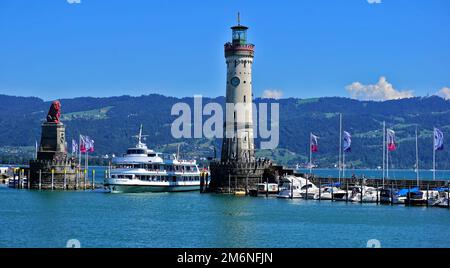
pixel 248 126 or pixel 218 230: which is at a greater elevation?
pixel 248 126

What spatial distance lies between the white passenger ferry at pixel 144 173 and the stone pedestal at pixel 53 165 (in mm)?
7454

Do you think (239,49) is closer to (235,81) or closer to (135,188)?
(235,81)

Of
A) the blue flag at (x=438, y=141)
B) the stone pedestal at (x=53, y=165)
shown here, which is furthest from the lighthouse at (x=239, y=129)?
the blue flag at (x=438, y=141)

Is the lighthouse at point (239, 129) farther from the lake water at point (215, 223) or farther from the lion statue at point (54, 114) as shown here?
the lion statue at point (54, 114)

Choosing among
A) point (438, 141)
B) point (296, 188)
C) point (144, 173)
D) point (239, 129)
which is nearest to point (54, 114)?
point (144, 173)

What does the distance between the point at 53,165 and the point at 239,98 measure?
3270 centimetres

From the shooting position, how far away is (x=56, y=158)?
132m

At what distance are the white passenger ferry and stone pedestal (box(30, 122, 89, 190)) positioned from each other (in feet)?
24.5

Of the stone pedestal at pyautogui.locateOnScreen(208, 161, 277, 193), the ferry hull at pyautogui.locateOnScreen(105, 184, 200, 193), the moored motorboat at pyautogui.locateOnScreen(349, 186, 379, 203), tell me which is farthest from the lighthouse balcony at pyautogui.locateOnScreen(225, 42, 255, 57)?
the moored motorboat at pyautogui.locateOnScreen(349, 186, 379, 203)

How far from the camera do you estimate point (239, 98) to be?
385 feet

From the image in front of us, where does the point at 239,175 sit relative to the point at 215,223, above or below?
above
